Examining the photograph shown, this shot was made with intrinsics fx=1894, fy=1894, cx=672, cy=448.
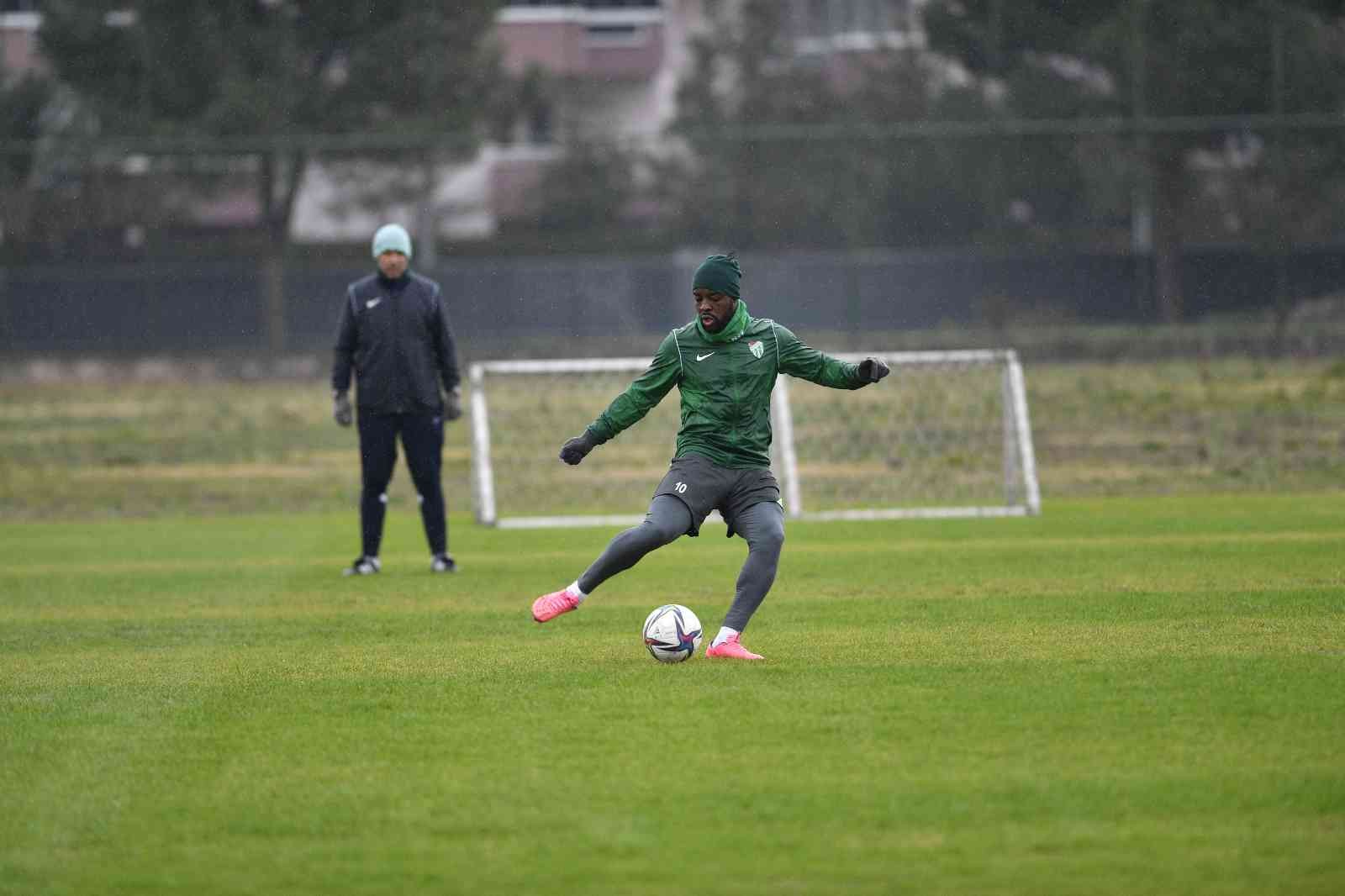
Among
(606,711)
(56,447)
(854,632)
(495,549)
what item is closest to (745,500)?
(854,632)

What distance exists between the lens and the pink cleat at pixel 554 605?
8.51 metres

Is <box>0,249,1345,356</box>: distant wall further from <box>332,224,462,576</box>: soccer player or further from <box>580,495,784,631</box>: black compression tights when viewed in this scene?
<box>580,495,784,631</box>: black compression tights

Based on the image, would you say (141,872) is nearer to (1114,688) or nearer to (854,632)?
(1114,688)

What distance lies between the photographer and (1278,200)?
1046 inches

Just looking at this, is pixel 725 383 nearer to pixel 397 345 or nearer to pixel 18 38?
pixel 397 345

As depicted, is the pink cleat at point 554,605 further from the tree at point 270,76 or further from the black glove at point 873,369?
the tree at point 270,76

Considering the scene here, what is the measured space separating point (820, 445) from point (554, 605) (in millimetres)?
11191

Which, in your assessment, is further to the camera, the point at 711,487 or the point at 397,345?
the point at 397,345

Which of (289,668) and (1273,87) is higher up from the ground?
(1273,87)

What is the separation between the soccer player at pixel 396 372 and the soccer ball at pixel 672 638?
4302mm

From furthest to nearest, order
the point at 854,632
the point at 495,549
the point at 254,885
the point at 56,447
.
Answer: the point at 56,447 → the point at 495,549 → the point at 854,632 → the point at 254,885

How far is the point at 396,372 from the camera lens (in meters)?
12.3

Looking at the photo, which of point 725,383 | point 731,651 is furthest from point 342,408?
point 731,651

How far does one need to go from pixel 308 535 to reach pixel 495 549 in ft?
7.83
